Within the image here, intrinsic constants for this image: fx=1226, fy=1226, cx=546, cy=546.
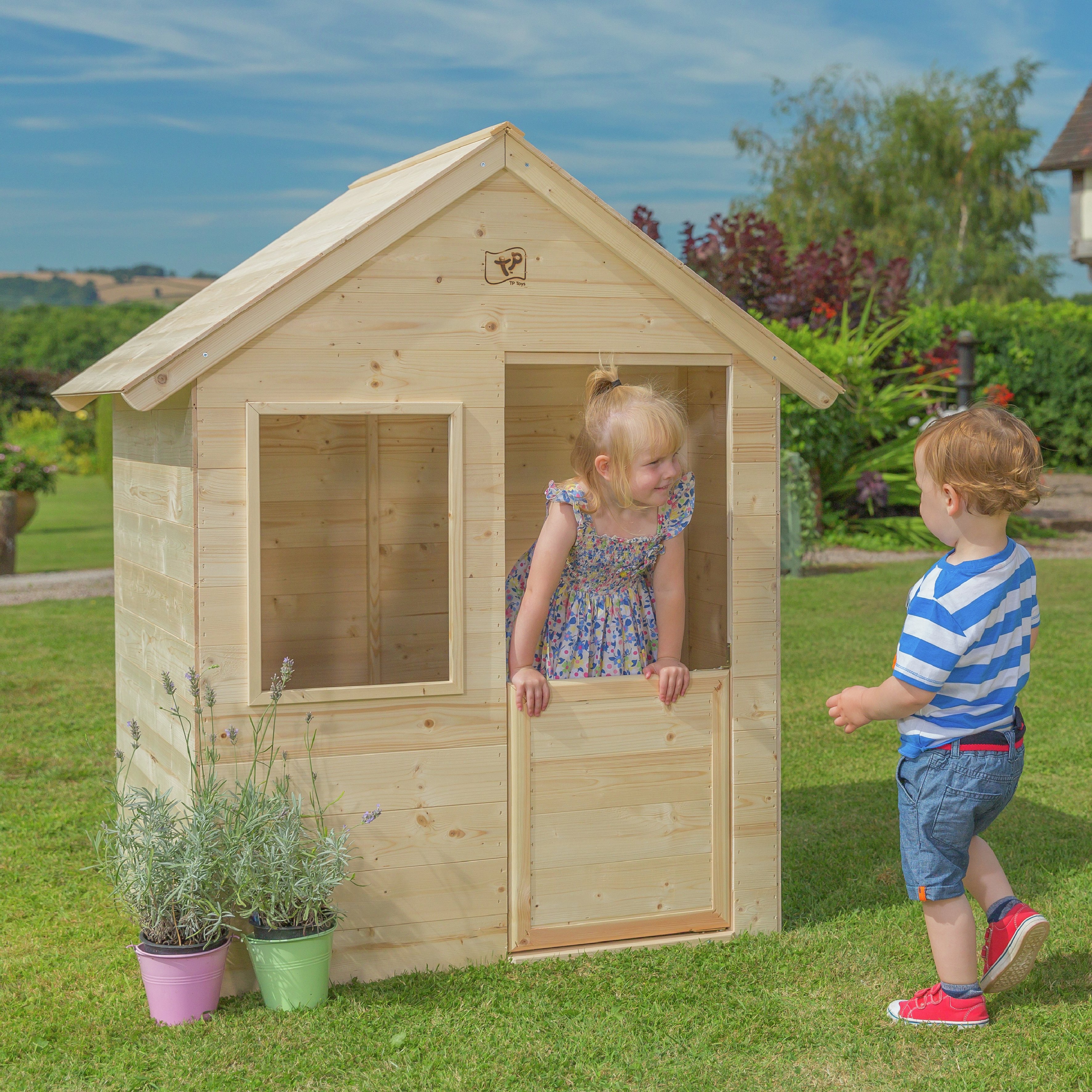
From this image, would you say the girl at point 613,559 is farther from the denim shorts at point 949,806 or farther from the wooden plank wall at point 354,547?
the wooden plank wall at point 354,547

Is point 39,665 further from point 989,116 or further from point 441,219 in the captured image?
point 989,116

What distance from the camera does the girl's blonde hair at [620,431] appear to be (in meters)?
3.77

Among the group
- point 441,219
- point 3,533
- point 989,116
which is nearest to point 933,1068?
point 441,219

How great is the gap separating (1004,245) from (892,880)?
39578 mm

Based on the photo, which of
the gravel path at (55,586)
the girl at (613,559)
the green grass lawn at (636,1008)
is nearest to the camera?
the green grass lawn at (636,1008)

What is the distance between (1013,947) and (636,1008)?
1.07m

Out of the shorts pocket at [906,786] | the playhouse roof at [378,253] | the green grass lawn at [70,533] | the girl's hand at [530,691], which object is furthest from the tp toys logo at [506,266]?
the green grass lawn at [70,533]

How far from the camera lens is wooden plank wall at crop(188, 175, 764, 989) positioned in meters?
3.48

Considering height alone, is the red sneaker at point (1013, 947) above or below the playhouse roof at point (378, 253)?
below

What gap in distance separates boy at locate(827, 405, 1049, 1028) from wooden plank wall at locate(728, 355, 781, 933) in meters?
0.63

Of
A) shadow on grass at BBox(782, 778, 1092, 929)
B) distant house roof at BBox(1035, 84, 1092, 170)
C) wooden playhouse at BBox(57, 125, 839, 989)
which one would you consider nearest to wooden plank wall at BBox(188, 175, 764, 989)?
wooden playhouse at BBox(57, 125, 839, 989)

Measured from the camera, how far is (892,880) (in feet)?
15.3

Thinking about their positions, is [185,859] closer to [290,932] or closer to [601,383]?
[290,932]

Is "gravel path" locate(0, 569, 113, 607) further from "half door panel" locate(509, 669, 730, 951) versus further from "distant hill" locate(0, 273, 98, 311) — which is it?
"distant hill" locate(0, 273, 98, 311)
